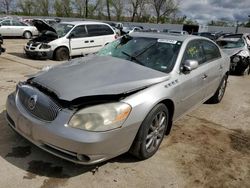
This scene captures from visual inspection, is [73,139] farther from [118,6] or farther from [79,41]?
[118,6]

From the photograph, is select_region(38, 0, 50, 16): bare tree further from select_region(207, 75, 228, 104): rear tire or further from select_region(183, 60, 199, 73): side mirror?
select_region(183, 60, 199, 73): side mirror

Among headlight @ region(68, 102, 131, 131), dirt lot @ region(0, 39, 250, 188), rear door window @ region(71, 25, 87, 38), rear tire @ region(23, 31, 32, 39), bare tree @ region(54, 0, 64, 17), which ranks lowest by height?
rear tire @ region(23, 31, 32, 39)

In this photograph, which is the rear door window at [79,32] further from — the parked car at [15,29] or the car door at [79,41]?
the parked car at [15,29]

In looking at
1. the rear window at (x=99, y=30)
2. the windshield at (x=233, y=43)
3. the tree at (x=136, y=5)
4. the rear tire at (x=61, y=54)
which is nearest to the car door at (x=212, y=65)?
the windshield at (x=233, y=43)

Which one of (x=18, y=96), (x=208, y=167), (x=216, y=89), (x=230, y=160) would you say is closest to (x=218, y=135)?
(x=230, y=160)

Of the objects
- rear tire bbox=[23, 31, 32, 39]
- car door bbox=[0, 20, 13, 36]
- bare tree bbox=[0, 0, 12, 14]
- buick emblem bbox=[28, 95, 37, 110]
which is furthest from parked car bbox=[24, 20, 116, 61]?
bare tree bbox=[0, 0, 12, 14]

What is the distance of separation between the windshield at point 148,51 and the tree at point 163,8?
65.0 m

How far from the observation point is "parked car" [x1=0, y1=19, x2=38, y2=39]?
20953 millimetres

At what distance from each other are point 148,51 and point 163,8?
66541mm

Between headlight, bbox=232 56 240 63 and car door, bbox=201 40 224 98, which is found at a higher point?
car door, bbox=201 40 224 98

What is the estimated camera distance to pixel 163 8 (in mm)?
67312

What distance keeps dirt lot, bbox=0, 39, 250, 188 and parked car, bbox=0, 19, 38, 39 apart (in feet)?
59.3

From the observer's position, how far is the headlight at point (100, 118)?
288cm

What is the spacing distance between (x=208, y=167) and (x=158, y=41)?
203 centimetres
